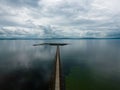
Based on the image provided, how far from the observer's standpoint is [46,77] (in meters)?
47.8

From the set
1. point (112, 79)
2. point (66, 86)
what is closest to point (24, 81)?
point (66, 86)

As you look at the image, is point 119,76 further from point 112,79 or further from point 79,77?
point 79,77

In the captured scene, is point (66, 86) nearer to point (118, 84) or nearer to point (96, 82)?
point (96, 82)

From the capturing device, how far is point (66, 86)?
40.5 meters

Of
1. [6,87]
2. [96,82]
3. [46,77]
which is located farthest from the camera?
[46,77]

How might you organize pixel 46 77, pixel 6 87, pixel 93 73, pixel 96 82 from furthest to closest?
pixel 93 73
pixel 46 77
pixel 96 82
pixel 6 87

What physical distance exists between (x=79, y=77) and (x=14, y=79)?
1931 cm

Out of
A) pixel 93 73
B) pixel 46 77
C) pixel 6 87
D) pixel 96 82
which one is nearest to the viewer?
pixel 6 87

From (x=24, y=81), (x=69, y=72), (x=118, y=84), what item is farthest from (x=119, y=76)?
(x=24, y=81)

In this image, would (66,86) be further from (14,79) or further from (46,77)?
(14,79)

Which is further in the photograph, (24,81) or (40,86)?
(24,81)

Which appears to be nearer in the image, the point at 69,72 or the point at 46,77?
the point at 46,77

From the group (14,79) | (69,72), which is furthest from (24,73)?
(69,72)

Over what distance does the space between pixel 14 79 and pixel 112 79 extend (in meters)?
28.0
